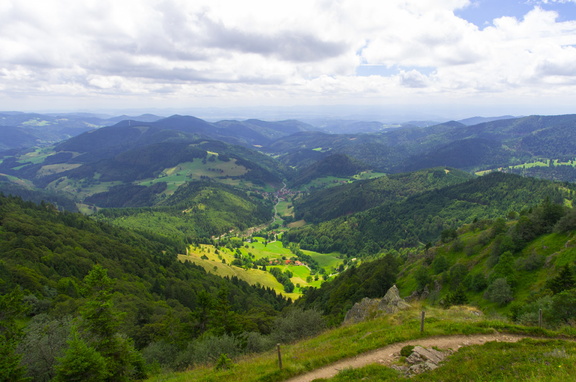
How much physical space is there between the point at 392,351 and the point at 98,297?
31.7 m

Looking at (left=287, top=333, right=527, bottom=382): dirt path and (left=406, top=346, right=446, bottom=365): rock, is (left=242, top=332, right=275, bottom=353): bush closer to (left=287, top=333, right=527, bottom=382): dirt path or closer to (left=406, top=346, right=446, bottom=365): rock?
(left=287, top=333, right=527, bottom=382): dirt path

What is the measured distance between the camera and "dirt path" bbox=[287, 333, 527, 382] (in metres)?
22.0

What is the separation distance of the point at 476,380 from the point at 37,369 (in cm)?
4548

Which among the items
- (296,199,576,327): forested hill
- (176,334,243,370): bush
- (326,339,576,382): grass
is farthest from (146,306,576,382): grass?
(296,199,576,327): forested hill

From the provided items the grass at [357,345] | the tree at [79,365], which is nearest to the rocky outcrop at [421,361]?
the grass at [357,345]

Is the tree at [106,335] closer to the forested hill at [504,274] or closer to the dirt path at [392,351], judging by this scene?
the dirt path at [392,351]

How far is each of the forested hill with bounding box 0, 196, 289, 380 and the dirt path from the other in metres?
20.4

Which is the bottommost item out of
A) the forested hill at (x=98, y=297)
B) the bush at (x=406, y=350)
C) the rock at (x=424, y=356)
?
the forested hill at (x=98, y=297)

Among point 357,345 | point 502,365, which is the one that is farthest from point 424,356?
point 357,345

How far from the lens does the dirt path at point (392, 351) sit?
72.1 feet

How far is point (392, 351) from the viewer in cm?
2395

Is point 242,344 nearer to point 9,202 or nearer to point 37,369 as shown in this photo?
point 37,369

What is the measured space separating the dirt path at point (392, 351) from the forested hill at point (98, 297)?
20.4 metres

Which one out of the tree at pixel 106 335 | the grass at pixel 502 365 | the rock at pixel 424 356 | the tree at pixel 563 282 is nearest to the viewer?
the grass at pixel 502 365
